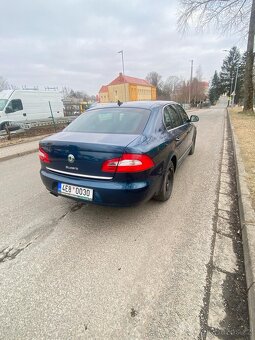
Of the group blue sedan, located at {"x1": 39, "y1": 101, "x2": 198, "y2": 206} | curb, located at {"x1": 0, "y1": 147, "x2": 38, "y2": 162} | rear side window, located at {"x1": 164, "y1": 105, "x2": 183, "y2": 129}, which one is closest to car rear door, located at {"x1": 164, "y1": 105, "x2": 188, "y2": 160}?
rear side window, located at {"x1": 164, "y1": 105, "x2": 183, "y2": 129}

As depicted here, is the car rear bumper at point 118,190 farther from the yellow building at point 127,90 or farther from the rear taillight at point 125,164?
the yellow building at point 127,90

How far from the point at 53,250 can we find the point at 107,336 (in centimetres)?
125

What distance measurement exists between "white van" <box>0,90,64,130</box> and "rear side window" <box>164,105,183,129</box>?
515 inches

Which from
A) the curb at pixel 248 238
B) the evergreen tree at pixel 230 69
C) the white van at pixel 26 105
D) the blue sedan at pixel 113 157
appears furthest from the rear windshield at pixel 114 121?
the evergreen tree at pixel 230 69

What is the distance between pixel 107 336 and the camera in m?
1.66

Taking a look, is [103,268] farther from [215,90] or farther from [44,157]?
[215,90]

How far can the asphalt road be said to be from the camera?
176 centimetres

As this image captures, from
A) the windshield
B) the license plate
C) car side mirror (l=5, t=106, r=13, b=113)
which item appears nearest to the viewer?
the license plate

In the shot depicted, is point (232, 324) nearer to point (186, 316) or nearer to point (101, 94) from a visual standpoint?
point (186, 316)

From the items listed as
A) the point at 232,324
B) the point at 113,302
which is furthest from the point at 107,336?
the point at 232,324

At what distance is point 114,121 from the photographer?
3.36 meters

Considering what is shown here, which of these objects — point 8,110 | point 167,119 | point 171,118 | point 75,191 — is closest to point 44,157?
point 75,191

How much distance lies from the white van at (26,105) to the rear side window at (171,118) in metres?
13.1

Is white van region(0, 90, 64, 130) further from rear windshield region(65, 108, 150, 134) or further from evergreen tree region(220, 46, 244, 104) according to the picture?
evergreen tree region(220, 46, 244, 104)
